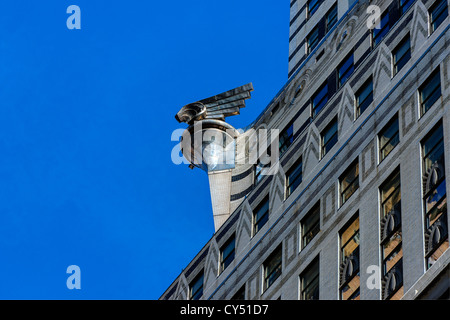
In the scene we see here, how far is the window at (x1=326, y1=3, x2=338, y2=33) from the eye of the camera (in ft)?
217

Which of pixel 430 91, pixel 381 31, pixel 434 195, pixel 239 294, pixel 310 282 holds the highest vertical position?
pixel 381 31

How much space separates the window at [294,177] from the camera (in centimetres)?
5506

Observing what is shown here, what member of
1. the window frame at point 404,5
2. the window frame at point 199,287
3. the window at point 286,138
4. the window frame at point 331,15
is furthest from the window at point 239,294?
the window frame at point 331,15

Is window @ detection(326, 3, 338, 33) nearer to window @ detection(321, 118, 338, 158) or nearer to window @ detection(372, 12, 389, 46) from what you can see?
window @ detection(372, 12, 389, 46)

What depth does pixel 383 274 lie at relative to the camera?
44531 mm

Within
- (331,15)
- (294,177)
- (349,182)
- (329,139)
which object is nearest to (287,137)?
(294,177)

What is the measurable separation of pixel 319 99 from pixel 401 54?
7.09 meters

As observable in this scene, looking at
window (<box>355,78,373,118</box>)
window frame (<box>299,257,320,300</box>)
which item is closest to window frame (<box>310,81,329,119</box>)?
window (<box>355,78,373,118</box>)

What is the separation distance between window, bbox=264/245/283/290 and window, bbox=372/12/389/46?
30.3 feet

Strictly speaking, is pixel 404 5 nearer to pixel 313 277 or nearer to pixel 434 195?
pixel 313 277

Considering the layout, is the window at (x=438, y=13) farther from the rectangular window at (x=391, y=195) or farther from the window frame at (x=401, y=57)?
the rectangular window at (x=391, y=195)

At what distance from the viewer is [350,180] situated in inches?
1964
